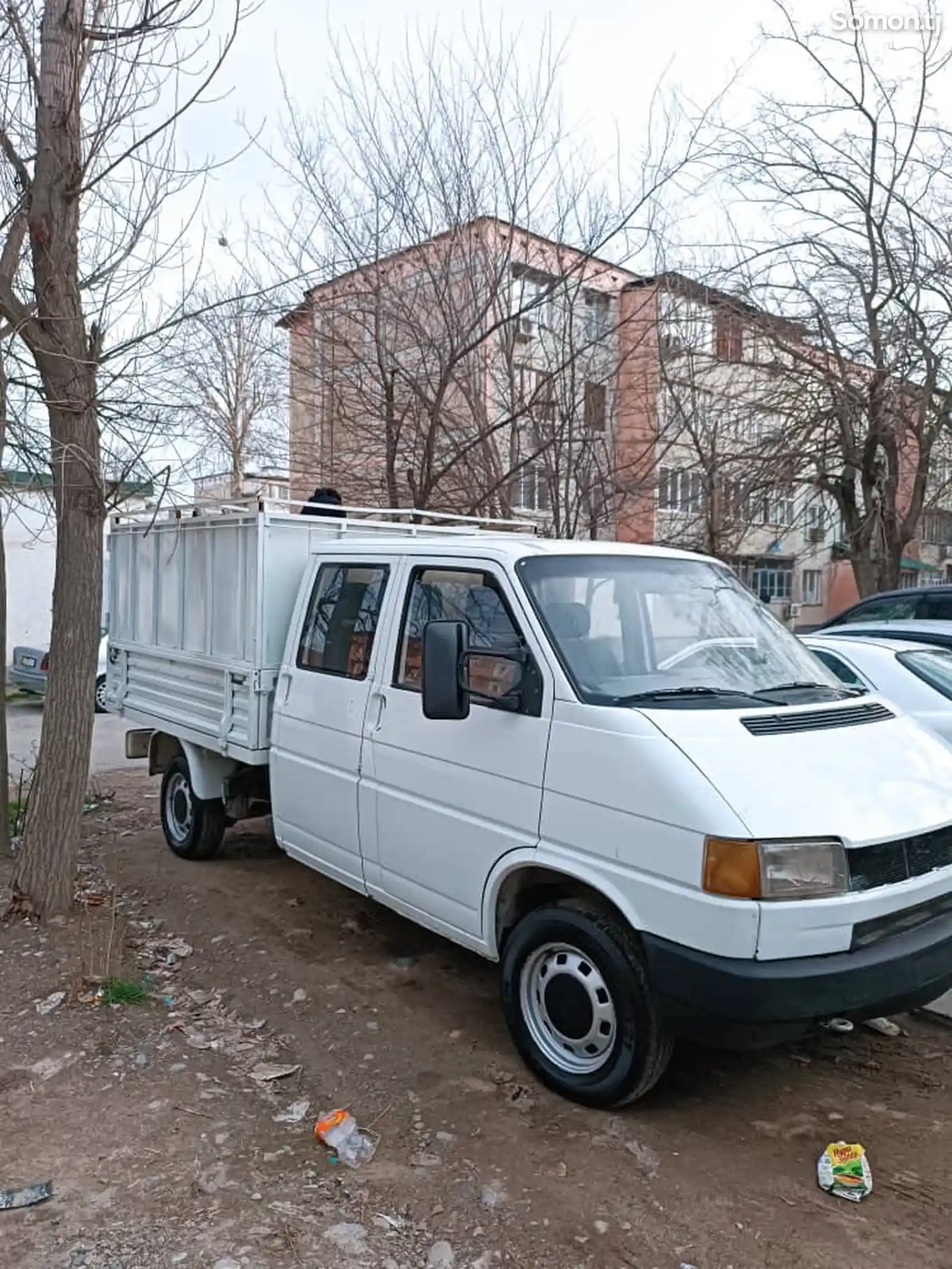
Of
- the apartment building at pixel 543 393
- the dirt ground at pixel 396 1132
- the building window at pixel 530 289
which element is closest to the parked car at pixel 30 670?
the apartment building at pixel 543 393

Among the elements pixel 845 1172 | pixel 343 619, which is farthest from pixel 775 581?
pixel 845 1172

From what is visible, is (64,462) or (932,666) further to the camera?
(932,666)

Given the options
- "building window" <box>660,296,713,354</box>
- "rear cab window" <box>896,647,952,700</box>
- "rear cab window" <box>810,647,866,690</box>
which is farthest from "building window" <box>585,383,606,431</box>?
"rear cab window" <box>896,647,952,700</box>

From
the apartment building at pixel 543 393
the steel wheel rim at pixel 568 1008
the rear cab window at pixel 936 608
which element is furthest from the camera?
the apartment building at pixel 543 393

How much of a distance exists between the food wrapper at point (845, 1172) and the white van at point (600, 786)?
476mm

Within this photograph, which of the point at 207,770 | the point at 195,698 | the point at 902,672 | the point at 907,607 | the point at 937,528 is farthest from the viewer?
the point at 937,528

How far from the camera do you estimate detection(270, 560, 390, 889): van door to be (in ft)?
15.6

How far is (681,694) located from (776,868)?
0.82 metres

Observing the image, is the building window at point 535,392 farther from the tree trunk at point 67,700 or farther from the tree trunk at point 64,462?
the tree trunk at point 67,700

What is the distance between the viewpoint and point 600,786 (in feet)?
11.2

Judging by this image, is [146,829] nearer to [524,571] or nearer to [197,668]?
[197,668]

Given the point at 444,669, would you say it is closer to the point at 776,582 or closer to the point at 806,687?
the point at 806,687

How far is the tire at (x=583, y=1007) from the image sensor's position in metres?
3.38

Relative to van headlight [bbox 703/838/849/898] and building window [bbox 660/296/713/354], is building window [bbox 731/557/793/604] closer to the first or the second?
building window [bbox 660/296/713/354]
